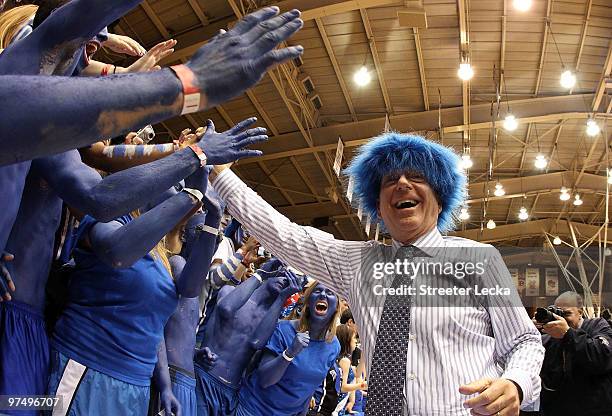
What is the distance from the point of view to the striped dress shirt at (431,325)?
1910 millimetres

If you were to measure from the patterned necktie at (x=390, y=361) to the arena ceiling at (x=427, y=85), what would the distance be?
24.8ft

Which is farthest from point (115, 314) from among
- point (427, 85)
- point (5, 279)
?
point (427, 85)

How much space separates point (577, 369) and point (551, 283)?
1309 millimetres

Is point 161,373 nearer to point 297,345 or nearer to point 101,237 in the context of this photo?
point 101,237

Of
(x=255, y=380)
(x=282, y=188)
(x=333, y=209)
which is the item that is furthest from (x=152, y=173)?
(x=333, y=209)

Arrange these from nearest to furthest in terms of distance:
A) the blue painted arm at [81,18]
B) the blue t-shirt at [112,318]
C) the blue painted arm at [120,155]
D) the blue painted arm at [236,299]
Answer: the blue painted arm at [81,18]
the blue t-shirt at [112,318]
the blue painted arm at [120,155]
the blue painted arm at [236,299]

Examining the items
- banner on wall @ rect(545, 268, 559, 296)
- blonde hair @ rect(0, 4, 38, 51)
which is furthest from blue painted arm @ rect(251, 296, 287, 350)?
banner on wall @ rect(545, 268, 559, 296)

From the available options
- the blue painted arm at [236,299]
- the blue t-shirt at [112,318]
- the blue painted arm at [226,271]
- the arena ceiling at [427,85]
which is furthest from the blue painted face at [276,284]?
the arena ceiling at [427,85]

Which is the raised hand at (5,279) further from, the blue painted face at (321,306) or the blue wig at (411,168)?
the blue painted face at (321,306)

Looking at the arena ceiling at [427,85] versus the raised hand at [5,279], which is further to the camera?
the arena ceiling at [427,85]

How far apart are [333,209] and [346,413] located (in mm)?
11278

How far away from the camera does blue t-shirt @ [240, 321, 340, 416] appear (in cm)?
407

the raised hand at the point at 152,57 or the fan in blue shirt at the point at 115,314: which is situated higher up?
the raised hand at the point at 152,57

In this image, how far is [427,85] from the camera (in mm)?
12289
